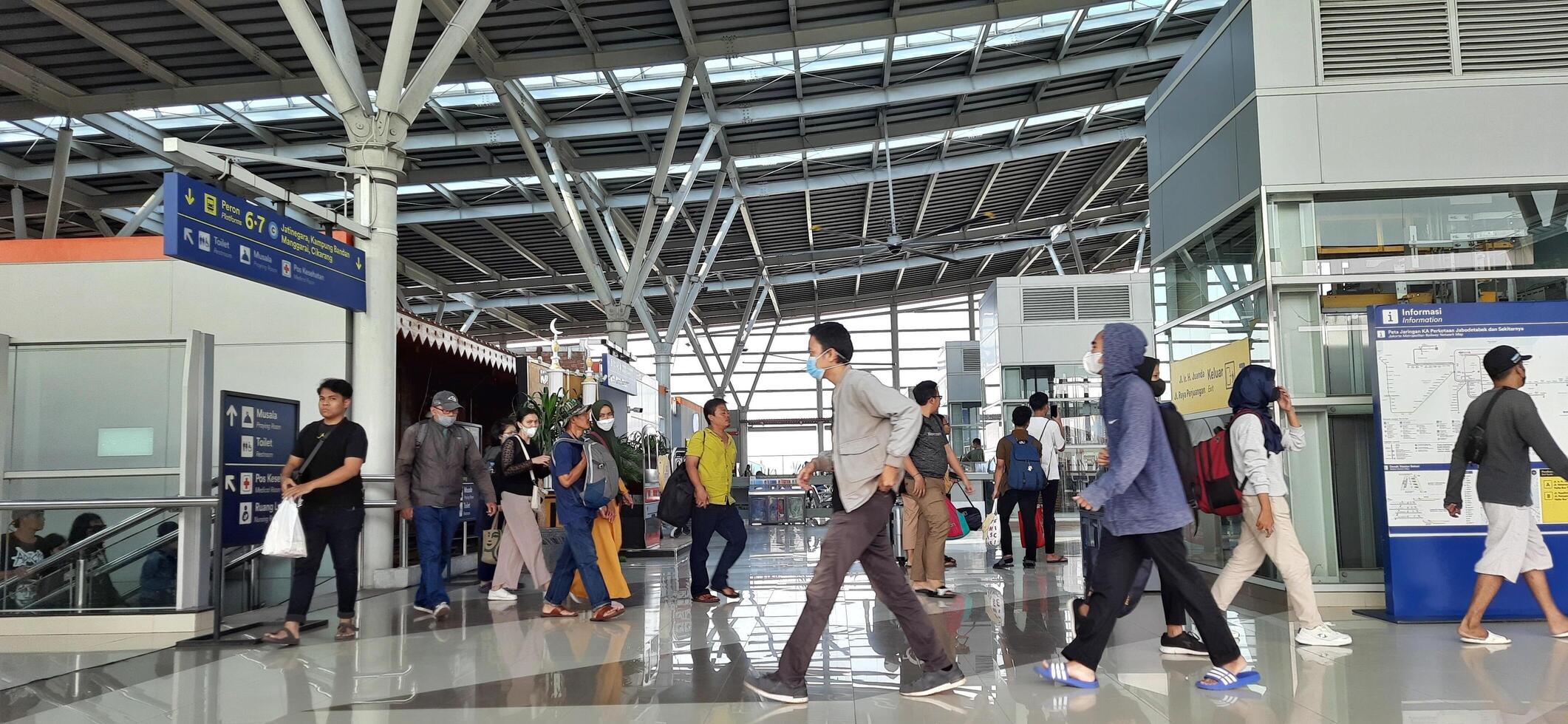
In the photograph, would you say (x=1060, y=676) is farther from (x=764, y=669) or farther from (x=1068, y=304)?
(x=1068, y=304)

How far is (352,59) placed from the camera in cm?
927

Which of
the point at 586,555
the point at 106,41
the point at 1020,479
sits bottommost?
the point at 586,555

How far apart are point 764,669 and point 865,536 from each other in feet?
3.26

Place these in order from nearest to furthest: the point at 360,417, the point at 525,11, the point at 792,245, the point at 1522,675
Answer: the point at 1522,675, the point at 360,417, the point at 525,11, the point at 792,245

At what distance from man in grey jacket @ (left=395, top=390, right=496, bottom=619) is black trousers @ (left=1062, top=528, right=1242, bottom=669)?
425 centimetres

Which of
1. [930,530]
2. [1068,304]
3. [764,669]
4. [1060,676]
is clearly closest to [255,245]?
[764,669]

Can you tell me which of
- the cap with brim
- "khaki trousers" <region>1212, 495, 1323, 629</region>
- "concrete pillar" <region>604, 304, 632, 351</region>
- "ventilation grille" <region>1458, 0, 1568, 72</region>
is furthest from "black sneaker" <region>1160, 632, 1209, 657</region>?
"concrete pillar" <region>604, 304, 632, 351</region>

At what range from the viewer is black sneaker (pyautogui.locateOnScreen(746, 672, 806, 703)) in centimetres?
416

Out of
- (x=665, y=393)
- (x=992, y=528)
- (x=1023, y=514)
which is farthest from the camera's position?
(x=665, y=393)

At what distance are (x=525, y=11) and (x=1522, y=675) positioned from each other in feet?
37.3

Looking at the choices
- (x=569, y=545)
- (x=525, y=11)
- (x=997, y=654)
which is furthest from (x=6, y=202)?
(x=997, y=654)

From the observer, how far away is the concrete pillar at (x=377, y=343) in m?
9.17

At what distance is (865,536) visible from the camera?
429 cm

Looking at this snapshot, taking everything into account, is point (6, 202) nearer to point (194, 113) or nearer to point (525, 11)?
point (194, 113)
